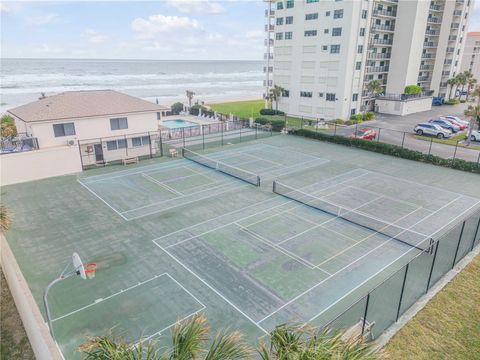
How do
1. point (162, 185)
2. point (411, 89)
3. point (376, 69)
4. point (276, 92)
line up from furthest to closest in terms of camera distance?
point (376, 69), point (411, 89), point (276, 92), point (162, 185)

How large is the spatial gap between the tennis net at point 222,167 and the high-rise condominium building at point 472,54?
9756 cm

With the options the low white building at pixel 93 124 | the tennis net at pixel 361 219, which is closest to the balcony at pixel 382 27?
the low white building at pixel 93 124

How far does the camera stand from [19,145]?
93.7ft

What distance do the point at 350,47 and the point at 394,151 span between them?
74.2 ft

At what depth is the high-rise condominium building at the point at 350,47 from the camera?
50188 mm

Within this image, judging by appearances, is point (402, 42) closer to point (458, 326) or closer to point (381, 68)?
point (381, 68)

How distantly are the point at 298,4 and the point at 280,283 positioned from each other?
52.3 metres

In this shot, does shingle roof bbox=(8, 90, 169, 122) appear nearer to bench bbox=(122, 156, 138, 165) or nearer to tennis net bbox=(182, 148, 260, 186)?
bench bbox=(122, 156, 138, 165)

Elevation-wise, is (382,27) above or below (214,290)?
above

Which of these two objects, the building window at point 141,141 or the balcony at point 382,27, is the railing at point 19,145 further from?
the balcony at point 382,27

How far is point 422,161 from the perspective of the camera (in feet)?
105

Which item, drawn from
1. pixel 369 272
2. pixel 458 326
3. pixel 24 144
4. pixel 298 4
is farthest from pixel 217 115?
pixel 458 326

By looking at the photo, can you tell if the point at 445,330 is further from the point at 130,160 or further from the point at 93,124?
the point at 93,124

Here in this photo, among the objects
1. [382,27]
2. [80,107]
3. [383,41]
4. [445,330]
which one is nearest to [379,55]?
[383,41]
